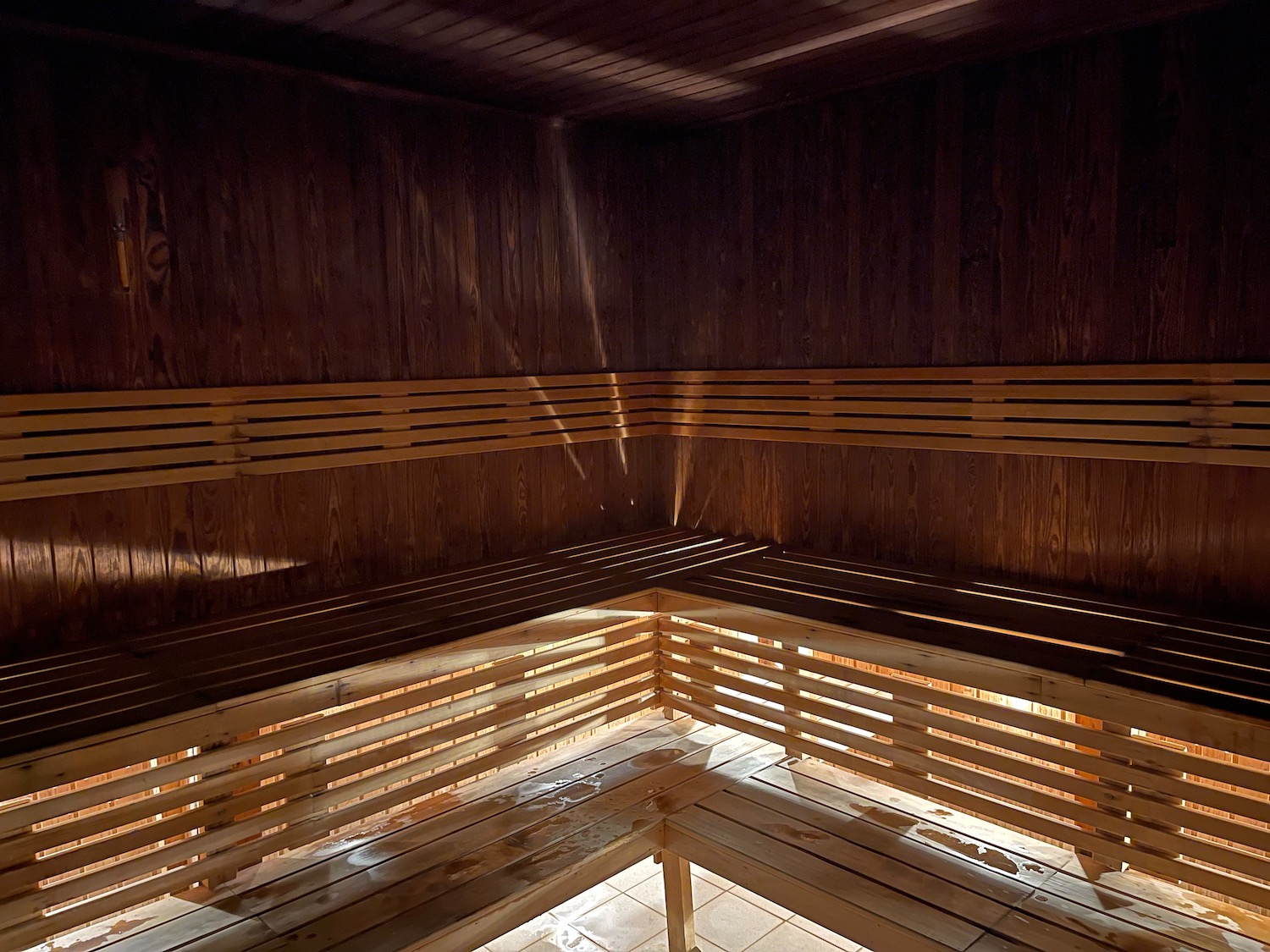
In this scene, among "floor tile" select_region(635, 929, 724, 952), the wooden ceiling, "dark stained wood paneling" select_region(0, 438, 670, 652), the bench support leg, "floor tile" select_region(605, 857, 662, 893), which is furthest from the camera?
"floor tile" select_region(605, 857, 662, 893)

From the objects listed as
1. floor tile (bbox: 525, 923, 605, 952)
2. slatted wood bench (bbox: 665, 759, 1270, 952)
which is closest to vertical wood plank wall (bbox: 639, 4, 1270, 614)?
slatted wood bench (bbox: 665, 759, 1270, 952)

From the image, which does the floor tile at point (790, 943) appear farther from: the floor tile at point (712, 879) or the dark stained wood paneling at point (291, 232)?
the dark stained wood paneling at point (291, 232)

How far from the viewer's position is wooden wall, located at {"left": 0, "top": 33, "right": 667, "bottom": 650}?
3.03 metres

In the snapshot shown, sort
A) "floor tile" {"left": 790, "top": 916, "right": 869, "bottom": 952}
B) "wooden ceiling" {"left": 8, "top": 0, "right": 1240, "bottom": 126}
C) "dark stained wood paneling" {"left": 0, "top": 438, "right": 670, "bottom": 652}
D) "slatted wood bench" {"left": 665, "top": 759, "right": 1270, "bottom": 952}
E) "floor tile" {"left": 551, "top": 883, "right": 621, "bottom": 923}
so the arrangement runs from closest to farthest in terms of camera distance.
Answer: "slatted wood bench" {"left": 665, "top": 759, "right": 1270, "bottom": 952}
"wooden ceiling" {"left": 8, "top": 0, "right": 1240, "bottom": 126}
"dark stained wood paneling" {"left": 0, "top": 438, "right": 670, "bottom": 652}
"floor tile" {"left": 790, "top": 916, "right": 869, "bottom": 952}
"floor tile" {"left": 551, "top": 883, "right": 621, "bottom": 923}

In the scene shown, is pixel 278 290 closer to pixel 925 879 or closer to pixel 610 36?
pixel 610 36

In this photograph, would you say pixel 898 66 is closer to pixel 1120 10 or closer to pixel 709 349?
pixel 1120 10

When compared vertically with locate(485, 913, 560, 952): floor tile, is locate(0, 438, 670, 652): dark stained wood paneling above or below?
→ above

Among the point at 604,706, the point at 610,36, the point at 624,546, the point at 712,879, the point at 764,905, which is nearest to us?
the point at 610,36

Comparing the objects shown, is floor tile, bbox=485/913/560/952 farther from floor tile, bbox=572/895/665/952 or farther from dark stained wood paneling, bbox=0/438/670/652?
dark stained wood paneling, bbox=0/438/670/652

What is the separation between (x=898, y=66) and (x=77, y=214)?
3.00m

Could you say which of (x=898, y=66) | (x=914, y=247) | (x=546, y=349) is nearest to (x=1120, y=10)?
(x=898, y=66)

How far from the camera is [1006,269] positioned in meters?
3.51

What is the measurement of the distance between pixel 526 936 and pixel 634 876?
0.57 metres

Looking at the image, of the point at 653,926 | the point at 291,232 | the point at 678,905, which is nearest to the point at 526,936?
the point at 653,926
